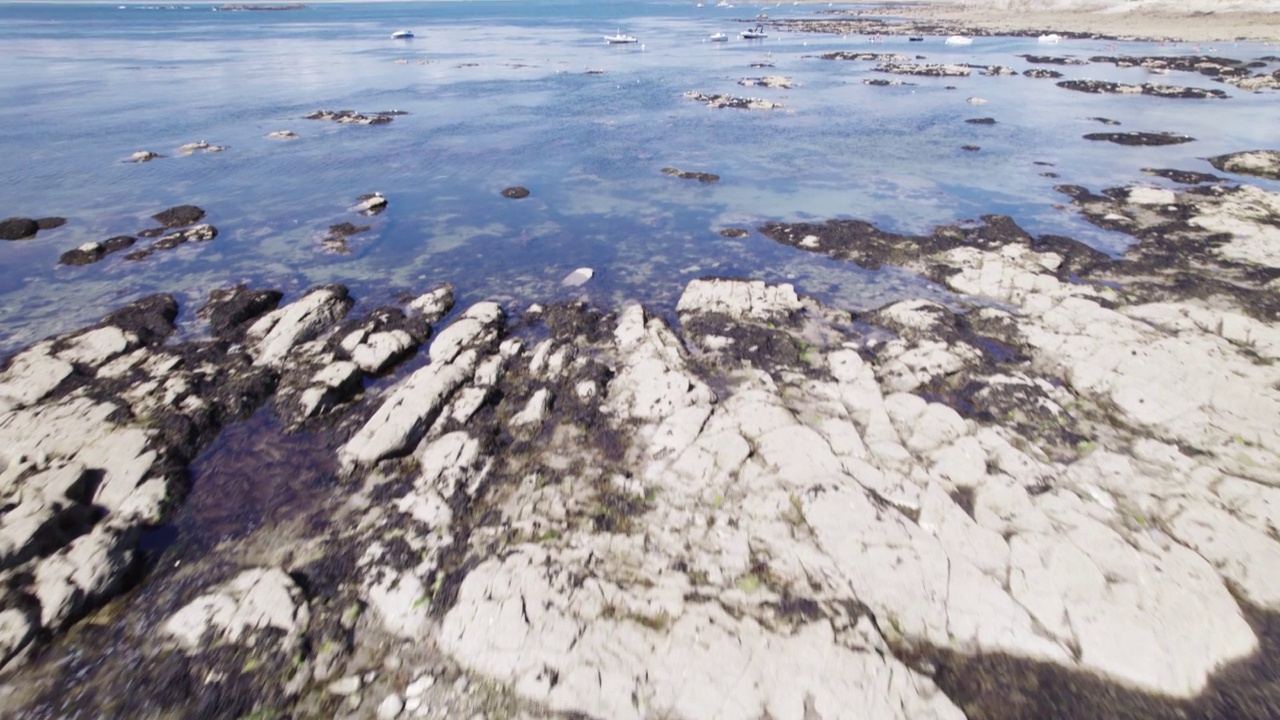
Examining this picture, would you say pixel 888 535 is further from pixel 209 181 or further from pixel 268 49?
pixel 268 49

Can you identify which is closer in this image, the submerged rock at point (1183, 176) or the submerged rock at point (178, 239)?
the submerged rock at point (178, 239)

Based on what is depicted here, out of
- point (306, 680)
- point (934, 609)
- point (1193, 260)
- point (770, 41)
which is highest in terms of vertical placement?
point (770, 41)

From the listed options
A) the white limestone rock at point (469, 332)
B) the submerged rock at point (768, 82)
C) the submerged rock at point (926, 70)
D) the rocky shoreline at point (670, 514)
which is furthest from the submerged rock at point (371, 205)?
the submerged rock at point (926, 70)

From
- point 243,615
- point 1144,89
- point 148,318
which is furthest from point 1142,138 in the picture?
point 148,318

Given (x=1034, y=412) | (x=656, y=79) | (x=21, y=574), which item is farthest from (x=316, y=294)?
(x=656, y=79)

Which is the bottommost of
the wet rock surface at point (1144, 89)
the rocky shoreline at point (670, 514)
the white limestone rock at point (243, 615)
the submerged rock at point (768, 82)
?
the white limestone rock at point (243, 615)

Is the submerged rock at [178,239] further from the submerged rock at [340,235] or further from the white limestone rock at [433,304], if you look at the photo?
the white limestone rock at [433,304]
